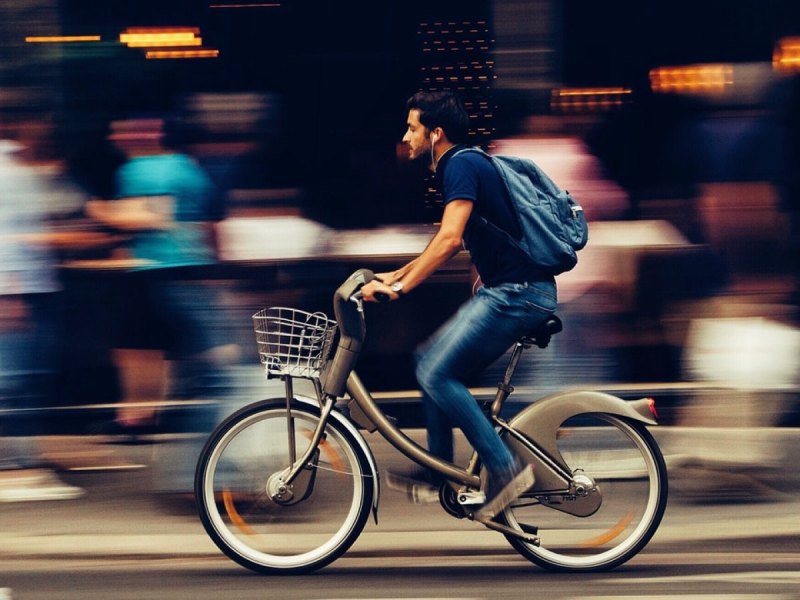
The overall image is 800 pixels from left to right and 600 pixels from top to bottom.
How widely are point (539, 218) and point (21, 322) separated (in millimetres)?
3181

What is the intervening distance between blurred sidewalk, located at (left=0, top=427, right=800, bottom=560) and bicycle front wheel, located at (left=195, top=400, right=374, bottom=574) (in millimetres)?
255

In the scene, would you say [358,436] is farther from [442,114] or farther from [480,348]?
[442,114]

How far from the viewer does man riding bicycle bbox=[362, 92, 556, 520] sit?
5.11 meters

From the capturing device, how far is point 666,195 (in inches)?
327

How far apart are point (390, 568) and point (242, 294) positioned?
82.4 inches

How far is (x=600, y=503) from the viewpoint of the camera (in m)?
5.38

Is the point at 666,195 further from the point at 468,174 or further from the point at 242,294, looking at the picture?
the point at 468,174

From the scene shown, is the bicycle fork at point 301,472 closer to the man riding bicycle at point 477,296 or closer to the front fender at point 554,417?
the man riding bicycle at point 477,296

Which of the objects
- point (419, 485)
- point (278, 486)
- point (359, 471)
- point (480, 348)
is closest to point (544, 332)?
point (480, 348)

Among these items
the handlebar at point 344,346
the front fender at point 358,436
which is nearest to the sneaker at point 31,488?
the front fender at point 358,436

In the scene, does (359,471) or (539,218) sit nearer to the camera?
(539,218)

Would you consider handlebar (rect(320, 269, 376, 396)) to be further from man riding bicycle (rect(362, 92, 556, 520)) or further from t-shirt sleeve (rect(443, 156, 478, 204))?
t-shirt sleeve (rect(443, 156, 478, 204))

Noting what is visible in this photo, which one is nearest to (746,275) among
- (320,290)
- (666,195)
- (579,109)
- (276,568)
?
(666,195)

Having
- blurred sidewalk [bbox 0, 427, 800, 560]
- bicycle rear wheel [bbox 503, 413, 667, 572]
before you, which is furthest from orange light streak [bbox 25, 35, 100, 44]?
bicycle rear wheel [bbox 503, 413, 667, 572]
